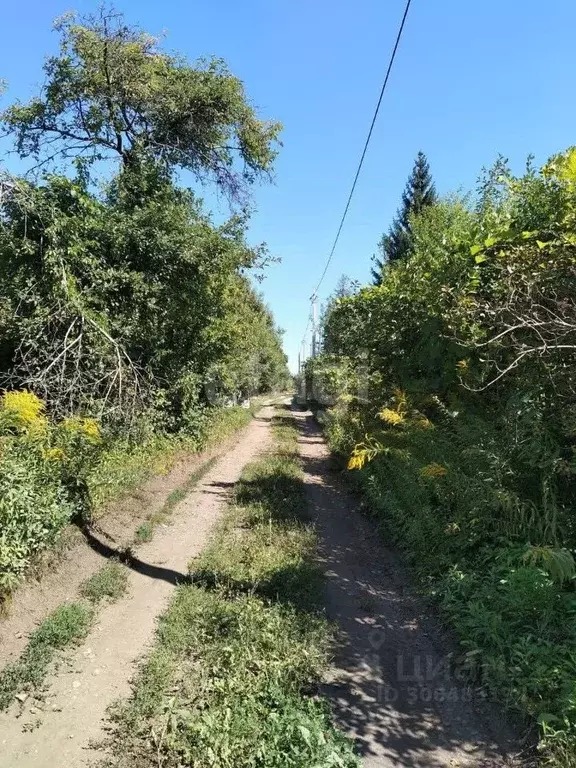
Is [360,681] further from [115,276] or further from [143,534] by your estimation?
[115,276]

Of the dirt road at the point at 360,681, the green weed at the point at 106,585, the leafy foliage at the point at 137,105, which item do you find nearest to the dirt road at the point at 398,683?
the dirt road at the point at 360,681

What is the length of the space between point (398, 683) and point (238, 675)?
3.93ft

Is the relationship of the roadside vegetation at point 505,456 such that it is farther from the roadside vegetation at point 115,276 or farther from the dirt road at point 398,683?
the roadside vegetation at point 115,276

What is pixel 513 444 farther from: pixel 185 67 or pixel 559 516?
pixel 185 67

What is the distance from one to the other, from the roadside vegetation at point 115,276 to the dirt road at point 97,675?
1062mm

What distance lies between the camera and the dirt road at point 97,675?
126 inches

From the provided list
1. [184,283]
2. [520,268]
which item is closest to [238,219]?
[184,283]

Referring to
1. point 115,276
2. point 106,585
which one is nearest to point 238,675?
point 106,585

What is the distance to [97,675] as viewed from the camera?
13.0 feet

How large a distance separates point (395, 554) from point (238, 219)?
8.86 metres

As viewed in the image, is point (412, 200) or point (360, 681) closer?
point (360, 681)

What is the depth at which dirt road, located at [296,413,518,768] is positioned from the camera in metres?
3.14

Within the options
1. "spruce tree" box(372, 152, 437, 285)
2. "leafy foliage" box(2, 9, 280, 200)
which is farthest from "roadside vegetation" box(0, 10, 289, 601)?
"spruce tree" box(372, 152, 437, 285)

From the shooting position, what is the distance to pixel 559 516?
14.9 ft
